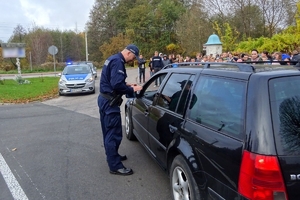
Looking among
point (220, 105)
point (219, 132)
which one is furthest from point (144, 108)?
point (219, 132)

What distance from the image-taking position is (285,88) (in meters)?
2.20

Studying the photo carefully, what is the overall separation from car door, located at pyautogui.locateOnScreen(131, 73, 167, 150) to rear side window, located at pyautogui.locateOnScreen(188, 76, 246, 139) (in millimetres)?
1243

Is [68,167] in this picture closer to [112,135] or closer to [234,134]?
[112,135]

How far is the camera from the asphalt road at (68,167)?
3656 millimetres

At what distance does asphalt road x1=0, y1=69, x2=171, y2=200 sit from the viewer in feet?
12.0

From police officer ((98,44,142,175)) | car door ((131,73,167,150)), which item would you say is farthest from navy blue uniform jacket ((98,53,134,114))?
car door ((131,73,167,150))

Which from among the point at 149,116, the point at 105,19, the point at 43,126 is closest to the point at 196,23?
the point at 105,19

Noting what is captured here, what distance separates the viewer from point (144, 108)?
4.42 m

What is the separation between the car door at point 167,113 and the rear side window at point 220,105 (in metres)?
0.24

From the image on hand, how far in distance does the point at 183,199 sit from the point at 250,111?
1.34 m

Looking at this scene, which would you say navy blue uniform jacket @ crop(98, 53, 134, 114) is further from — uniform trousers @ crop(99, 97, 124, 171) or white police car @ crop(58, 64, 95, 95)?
white police car @ crop(58, 64, 95, 95)

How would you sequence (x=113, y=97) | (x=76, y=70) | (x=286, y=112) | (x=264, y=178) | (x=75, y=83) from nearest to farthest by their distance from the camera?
(x=264, y=178) < (x=286, y=112) < (x=113, y=97) < (x=75, y=83) < (x=76, y=70)

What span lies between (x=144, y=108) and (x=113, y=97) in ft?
1.80

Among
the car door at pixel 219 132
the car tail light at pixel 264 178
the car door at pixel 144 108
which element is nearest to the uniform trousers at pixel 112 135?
the car door at pixel 144 108
